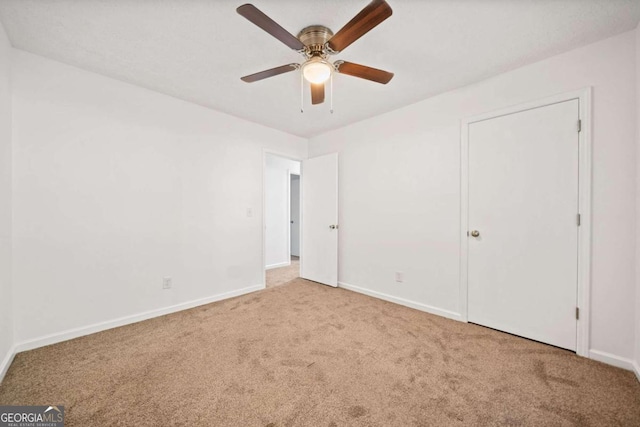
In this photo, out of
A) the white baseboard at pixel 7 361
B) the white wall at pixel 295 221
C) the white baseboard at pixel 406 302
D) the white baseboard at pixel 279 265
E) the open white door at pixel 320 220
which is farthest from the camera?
the white wall at pixel 295 221

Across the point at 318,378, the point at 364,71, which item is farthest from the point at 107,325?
the point at 364,71

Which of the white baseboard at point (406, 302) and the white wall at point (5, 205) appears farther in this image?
the white baseboard at point (406, 302)

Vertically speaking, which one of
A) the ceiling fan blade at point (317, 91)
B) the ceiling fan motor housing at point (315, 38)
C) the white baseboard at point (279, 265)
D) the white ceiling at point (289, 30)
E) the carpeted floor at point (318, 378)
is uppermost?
the white ceiling at point (289, 30)

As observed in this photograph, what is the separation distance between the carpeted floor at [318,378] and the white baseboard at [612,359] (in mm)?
67

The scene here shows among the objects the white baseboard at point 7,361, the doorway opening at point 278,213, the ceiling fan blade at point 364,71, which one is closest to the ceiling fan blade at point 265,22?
the ceiling fan blade at point 364,71

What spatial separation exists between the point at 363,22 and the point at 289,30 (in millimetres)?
646

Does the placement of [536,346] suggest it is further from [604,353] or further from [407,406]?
[407,406]

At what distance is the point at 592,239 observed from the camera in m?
1.93

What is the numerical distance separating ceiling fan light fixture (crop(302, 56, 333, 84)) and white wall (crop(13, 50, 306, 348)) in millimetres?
1861

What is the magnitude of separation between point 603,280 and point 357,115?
2.87 metres

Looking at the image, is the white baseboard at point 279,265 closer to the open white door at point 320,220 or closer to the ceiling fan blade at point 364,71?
the open white door at point 320,220

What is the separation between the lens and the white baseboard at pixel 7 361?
5.51 ft

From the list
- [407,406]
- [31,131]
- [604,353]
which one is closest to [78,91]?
[31,131]

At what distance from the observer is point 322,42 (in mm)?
1765
